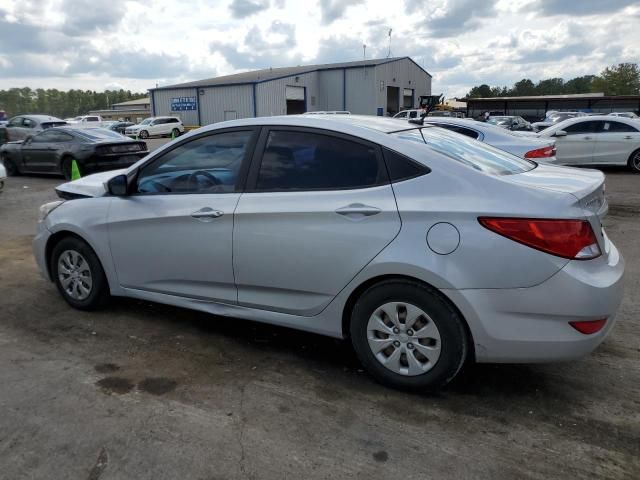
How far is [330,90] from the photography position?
48.2 metres

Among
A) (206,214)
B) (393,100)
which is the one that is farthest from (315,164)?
(393,100)

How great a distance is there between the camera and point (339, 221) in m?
3.20

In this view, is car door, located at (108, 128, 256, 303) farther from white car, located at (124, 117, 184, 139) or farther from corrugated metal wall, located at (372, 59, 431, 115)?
corrugated metal wall, located at (372, 59, 431, 115)

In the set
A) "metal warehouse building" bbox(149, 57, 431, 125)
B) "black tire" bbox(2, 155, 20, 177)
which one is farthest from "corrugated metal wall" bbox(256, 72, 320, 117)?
"black tire" bbox(2, 155, 20, 177)

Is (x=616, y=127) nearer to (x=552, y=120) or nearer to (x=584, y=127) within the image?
(x=584, y=127)

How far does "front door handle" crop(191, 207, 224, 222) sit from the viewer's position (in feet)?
Answer: 11.9

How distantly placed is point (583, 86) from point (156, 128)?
96.7m

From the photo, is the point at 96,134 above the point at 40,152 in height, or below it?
above

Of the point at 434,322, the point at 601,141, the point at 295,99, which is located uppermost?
the point at 295,99

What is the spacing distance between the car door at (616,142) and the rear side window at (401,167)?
12599mm

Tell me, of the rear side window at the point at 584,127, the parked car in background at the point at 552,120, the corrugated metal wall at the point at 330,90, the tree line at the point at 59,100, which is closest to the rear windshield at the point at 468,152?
the rear side window at the point at 584,127

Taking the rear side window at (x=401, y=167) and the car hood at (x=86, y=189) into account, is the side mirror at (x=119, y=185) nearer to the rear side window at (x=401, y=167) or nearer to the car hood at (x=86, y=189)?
the car hood at (x=86, y=189)

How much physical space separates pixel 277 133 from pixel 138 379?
6.19 ft

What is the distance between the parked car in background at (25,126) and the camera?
20141mm
